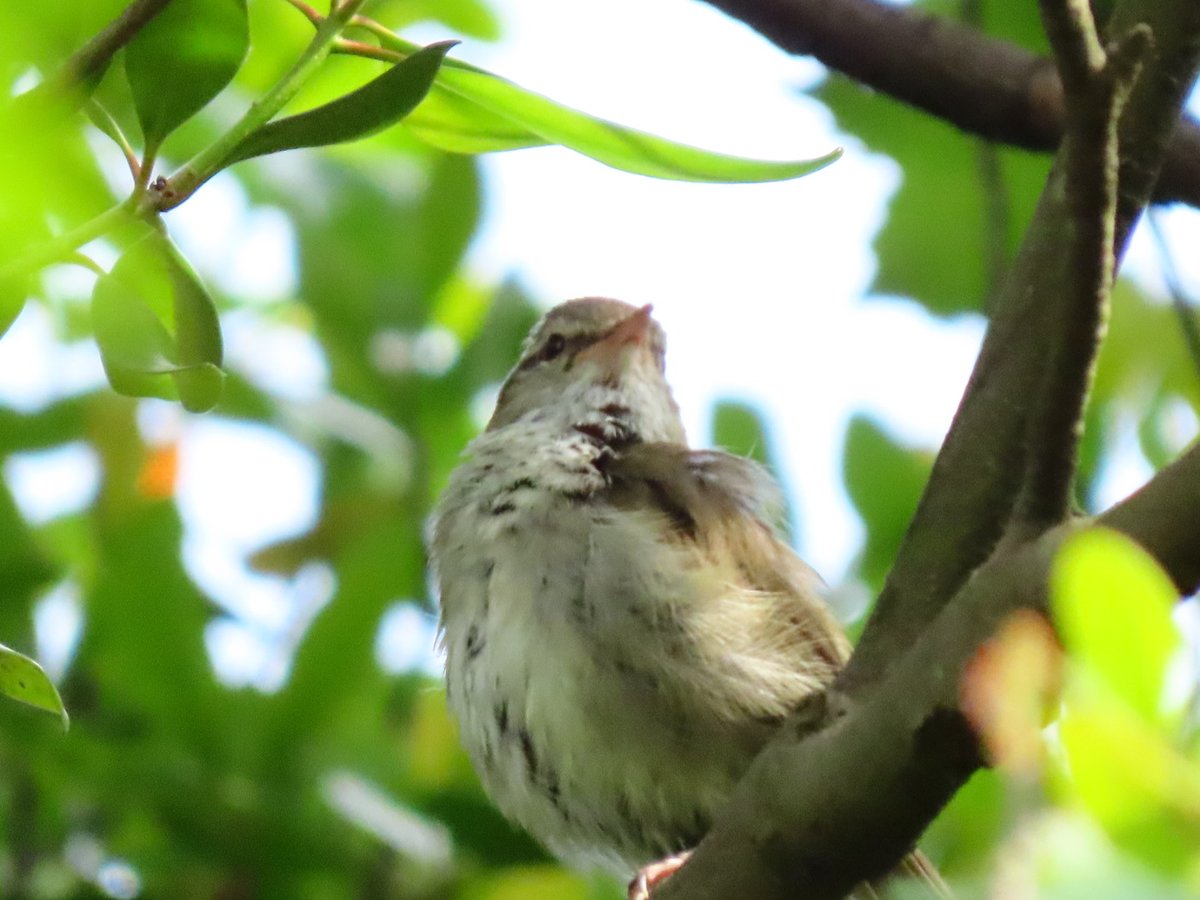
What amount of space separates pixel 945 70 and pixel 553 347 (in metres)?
2.05

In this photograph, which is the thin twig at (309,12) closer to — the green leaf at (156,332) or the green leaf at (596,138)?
the green leaf at (596,138)

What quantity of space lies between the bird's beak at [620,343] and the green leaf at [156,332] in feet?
9.46

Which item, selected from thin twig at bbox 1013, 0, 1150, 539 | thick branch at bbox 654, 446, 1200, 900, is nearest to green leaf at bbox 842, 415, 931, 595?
thick branch at bbox 654, 446, 1200, 900

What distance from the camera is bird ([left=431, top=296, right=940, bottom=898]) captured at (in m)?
3.58

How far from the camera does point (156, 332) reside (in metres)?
2.00

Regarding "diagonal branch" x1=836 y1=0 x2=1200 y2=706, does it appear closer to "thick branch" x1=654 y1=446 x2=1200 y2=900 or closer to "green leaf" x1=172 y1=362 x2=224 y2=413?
"thick branch" x1=654 y1=446 x2=1200 y2=900

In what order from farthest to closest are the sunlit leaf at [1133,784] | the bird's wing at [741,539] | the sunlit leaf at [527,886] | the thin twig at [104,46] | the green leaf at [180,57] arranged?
the sunlit leaf at [527,886] < the bird's wing at [741,539] < the green leaf at [180,57] < the thin twig at [104,46] < the sunlit leaf at [1133,784]

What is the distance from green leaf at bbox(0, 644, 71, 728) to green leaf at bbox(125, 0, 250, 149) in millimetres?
625

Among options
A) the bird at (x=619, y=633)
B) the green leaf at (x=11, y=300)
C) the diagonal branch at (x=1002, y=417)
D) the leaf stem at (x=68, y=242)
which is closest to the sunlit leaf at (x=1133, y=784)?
the leaf stem at (x=68, y=242)

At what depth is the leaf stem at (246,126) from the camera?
1.80 m

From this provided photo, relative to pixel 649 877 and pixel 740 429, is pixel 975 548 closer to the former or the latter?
pixel 649 877

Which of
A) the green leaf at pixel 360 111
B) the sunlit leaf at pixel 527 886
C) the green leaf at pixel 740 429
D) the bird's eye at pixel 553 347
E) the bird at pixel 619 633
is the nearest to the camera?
the green leaf at pixel 360 111

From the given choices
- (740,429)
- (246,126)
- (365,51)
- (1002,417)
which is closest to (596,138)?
(365,51)

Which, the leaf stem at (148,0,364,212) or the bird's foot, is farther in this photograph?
the bird's foot
